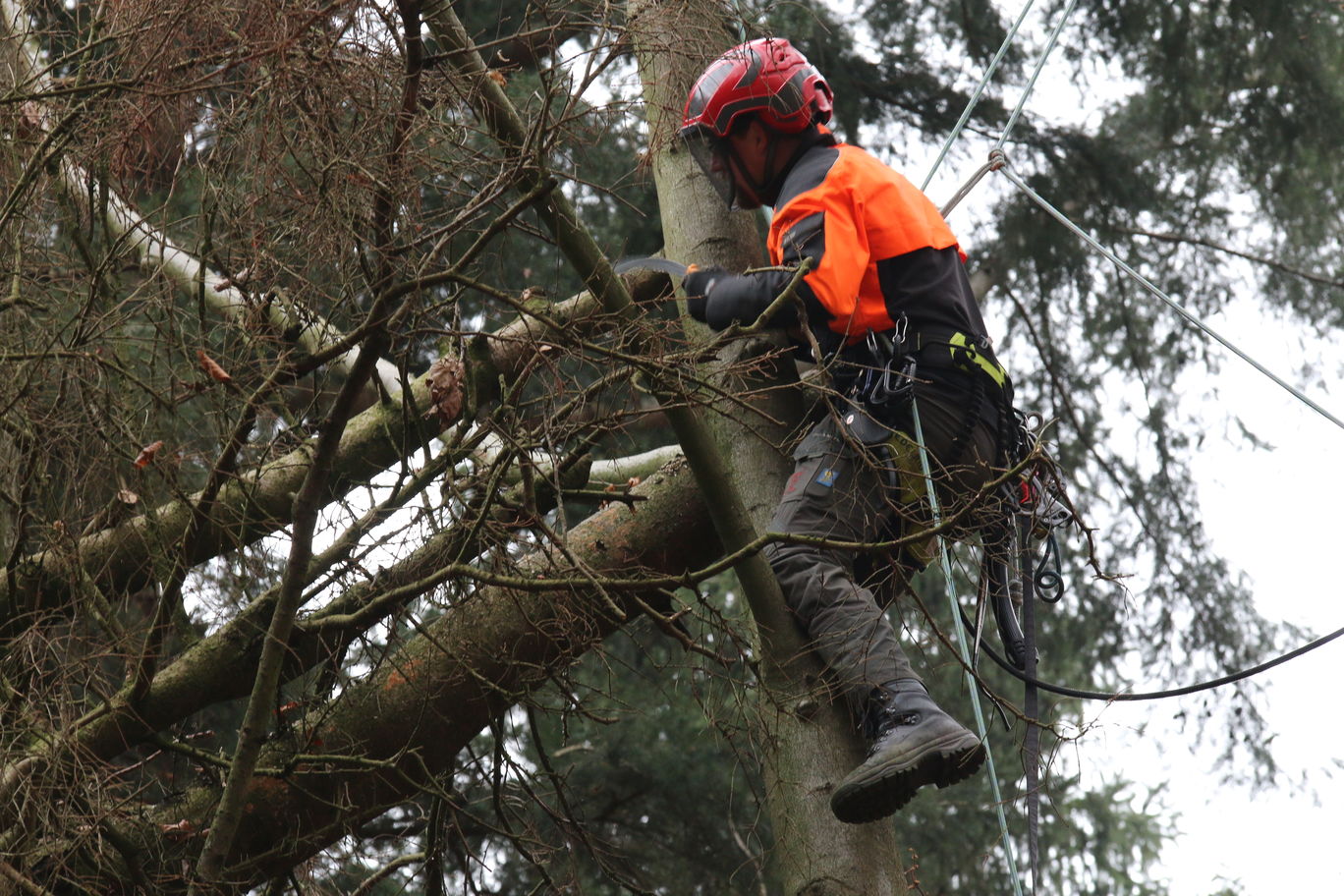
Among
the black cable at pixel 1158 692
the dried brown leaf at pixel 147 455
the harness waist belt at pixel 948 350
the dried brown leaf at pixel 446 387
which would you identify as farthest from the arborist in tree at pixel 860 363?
the dried brown leaf at pixel 147 455

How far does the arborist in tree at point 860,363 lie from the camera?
3.08 m

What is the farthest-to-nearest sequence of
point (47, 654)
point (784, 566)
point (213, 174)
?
point (47, 654) < point (213, 174) < point (784, 566)

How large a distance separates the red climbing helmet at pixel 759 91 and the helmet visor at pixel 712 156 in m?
0.03

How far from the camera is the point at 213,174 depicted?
349 centimetres

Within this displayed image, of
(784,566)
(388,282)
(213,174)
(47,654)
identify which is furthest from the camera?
(47,654)

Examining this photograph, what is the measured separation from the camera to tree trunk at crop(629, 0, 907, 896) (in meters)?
3.07

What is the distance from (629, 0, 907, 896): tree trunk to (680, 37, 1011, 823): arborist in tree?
0.08m

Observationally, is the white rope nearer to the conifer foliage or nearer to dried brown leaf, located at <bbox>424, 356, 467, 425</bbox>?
the conifer foliage

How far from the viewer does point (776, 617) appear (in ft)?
10.5

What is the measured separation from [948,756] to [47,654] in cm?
238

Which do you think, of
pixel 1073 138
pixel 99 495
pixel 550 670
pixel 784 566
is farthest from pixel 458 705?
pixel 1073 138

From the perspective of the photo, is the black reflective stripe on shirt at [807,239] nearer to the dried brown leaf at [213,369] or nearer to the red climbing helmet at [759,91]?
the red climbing helmet at [759,91]

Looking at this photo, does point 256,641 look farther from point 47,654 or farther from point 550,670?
point 550,670

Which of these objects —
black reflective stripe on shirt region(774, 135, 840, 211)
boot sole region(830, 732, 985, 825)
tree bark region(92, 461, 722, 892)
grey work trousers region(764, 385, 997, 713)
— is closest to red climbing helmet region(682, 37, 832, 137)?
black reflective stripe on shirt region(774, 135, 840, 211)
